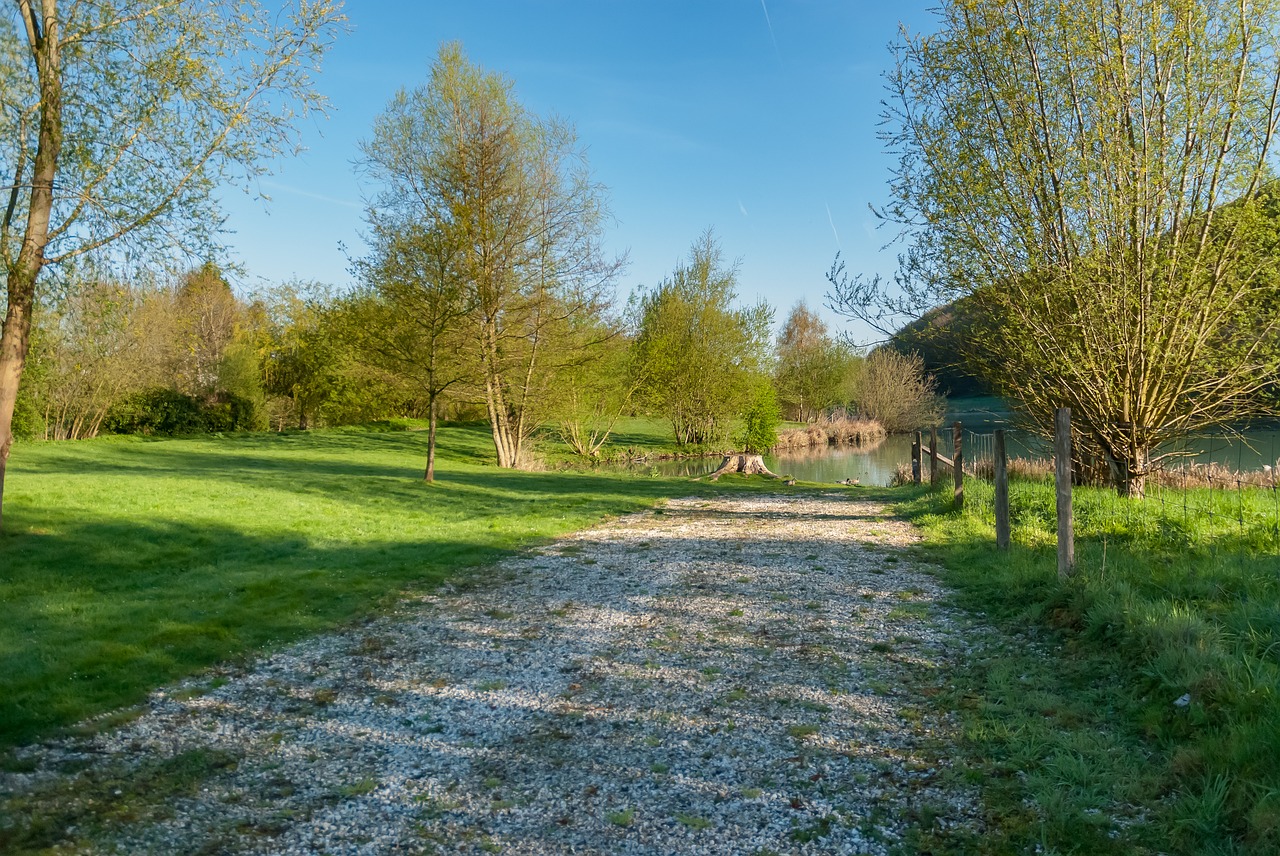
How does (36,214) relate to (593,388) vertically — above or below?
above

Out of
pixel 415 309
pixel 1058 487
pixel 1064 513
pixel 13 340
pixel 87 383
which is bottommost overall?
pixel 1064 513

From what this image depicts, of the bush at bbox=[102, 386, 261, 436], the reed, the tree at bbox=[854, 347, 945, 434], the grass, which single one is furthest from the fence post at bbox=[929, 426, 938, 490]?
the bush at bbox=[102, 386, 261, 436]

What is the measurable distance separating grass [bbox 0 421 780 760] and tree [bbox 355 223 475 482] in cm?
344

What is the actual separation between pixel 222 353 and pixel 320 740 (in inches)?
1724

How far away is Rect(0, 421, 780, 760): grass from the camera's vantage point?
6488mm

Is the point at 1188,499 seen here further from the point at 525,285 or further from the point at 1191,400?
the point at 525,285

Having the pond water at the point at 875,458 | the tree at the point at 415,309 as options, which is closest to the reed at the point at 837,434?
the pond water at the point at 875,458

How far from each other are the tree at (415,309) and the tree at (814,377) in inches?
1614

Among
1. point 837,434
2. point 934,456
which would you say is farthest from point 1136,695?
point 837,434

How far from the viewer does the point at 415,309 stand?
2214 cm

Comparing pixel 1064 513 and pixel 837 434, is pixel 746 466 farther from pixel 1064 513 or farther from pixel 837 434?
pixel 837 434

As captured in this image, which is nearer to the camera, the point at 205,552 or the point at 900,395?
the point at 205,552

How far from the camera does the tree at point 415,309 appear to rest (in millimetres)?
21219

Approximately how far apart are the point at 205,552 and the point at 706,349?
33746mm
